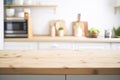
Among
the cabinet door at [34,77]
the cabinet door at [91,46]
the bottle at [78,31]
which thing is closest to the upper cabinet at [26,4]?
the bottle at [78,31]

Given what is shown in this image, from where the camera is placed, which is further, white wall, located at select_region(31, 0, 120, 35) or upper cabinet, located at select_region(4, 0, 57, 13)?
white wall, located at select_region(31, 0, 120, 35)

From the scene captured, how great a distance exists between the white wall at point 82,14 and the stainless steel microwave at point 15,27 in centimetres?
57

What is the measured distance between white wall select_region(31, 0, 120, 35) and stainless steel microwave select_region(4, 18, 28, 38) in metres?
0.57

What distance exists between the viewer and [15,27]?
3.49m

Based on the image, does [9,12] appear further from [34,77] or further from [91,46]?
[34,77]

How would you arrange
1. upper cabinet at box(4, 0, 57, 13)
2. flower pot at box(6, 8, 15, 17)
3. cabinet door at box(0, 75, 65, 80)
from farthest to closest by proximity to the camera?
upper cabinet at box(4, 0, 57, 13) → flower pot at box(6, 8, 15, 17) → cabinet door at box(0, 75, 65, 80)

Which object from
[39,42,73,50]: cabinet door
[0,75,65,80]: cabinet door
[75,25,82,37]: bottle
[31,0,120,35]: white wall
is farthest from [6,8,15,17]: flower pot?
[0,75,65,80]: cabinet door

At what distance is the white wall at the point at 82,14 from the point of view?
4.02 metres

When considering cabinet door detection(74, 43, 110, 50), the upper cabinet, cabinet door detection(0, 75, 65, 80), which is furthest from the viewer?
the upper cabinet

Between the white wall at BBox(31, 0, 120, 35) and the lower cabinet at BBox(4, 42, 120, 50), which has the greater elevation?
the white wall at BBox(31, 0, 120, 35)

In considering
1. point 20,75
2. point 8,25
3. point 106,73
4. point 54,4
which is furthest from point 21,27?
point 106,73

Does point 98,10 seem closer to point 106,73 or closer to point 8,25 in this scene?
point 8,25

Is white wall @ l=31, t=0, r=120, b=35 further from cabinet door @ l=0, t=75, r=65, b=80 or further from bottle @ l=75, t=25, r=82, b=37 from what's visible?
cabinet door @ l=0, t=75, r=65, b=80

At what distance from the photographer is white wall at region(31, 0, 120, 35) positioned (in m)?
4.02
